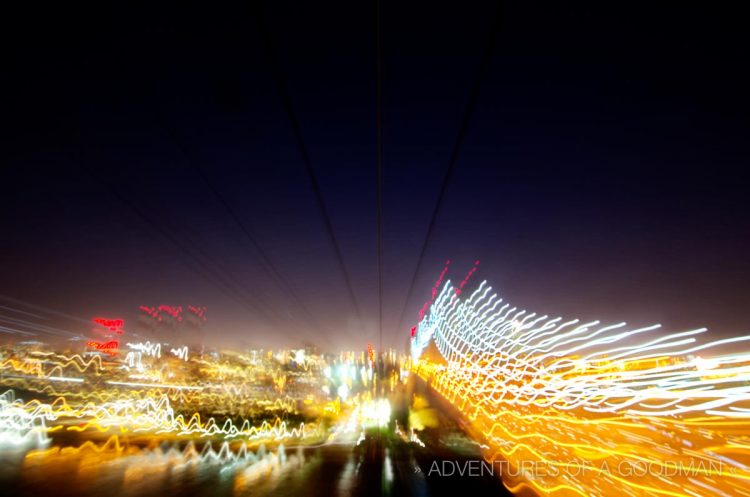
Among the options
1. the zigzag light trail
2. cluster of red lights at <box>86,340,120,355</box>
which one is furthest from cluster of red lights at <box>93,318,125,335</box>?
the zigzag light trail

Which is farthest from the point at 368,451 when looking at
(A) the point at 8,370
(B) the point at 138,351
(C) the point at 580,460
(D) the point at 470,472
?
(B) the point at 138,351

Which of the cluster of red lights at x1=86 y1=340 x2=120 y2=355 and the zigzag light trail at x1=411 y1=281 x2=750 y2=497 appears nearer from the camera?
the zigzag light trail at x1=411 y1=281 x2=750 y2=497

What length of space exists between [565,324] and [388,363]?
5674 cm

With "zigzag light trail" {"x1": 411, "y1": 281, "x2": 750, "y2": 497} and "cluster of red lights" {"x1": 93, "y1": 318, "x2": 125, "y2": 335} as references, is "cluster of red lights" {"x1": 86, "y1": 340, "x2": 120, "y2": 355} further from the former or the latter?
"zigzag light trail" {"x1": 411, "y1": 281, "x2": 750, "y2": 497}

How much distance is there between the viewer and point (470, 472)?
7113 mm

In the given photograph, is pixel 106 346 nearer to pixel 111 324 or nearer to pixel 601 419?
pixel 111 324

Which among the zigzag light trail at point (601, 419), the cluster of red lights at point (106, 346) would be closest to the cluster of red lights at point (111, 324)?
the cluster of red lights at point (106, 346)

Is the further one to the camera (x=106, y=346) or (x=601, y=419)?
(x=106, y=346)

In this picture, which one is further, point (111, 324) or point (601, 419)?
point (111, 324)

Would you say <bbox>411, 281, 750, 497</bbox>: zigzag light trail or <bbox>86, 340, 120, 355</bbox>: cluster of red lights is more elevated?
<bbox>86, 340, 120, 355</bbox>: cluster of red lights

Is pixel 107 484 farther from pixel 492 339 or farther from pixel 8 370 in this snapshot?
pixel 8 370

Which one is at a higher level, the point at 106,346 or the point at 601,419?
the point at 106,346

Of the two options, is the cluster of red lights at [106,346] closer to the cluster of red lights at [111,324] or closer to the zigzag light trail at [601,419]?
the cluster of red lights at [111,324]

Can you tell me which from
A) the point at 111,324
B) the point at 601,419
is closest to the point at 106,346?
the point at 111,324
